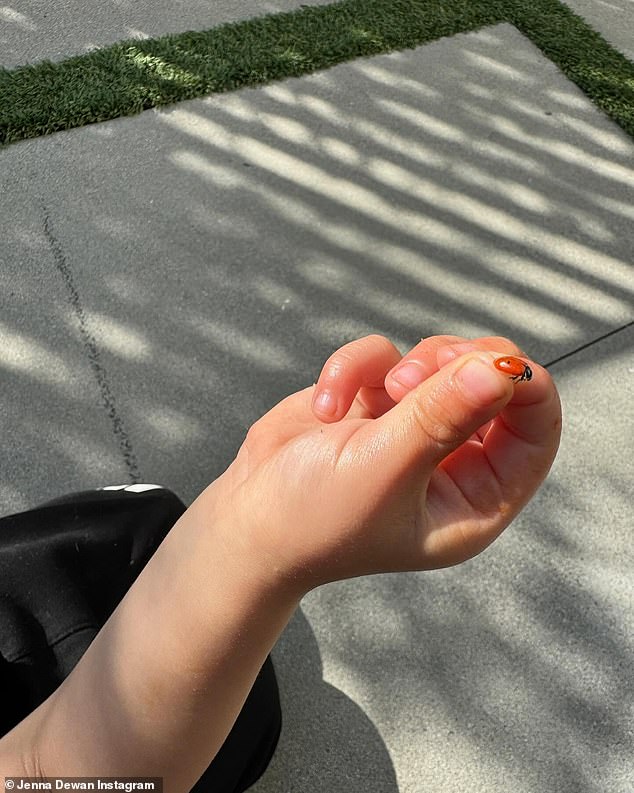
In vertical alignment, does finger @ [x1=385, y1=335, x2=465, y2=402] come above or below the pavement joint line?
above

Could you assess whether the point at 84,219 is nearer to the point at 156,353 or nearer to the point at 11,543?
the point at 156,353

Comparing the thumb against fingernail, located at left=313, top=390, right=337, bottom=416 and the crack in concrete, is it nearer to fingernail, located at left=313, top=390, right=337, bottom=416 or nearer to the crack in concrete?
fingernail, located at left=313, top=390, right=337, bottom=416

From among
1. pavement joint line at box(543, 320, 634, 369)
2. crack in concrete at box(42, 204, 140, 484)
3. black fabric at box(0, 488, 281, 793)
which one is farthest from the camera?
pavement joint line at box(543, 320, 634, 369)

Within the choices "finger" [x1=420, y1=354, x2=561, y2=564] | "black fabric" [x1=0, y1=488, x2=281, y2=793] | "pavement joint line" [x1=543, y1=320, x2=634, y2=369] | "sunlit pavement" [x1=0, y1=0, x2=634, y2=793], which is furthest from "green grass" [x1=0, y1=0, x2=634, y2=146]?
"finger" [x1=420, y1=354, x2=561, y2=564]

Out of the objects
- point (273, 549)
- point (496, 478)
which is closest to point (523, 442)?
point (496, 478)

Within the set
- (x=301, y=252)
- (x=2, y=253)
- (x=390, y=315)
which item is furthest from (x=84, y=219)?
(x=390, y=315)

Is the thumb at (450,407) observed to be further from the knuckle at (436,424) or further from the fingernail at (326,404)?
the fingernail at (326,404)
